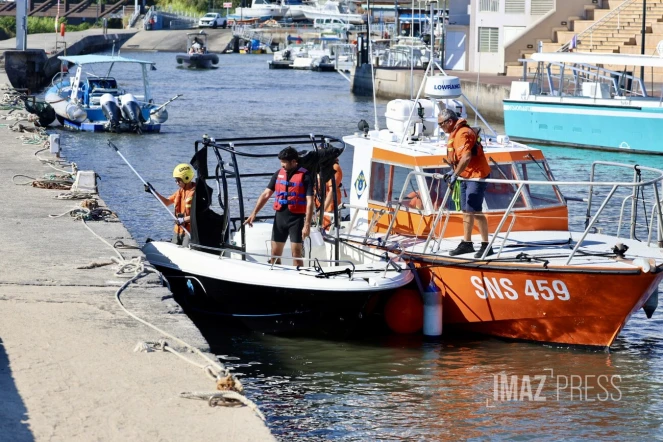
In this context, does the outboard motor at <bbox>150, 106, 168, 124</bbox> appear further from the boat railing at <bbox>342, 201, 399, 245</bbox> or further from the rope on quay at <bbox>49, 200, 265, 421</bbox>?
the rope on quay at <bbox>49, 200, 265, 421</bbox>

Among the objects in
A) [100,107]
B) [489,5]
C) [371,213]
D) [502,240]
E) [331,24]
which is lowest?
[502,240]

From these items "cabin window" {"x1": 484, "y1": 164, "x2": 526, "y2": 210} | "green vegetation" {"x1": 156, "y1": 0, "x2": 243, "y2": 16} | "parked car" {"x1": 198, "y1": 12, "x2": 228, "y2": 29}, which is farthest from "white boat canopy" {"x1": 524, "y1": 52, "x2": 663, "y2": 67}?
"green vegetation" {"x1": 156, "y1": 0, "x2": 243, "y2": 16}

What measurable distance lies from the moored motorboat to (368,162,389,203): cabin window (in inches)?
0.5

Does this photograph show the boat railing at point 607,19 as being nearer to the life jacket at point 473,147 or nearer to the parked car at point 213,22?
the life jacket at point 473,147

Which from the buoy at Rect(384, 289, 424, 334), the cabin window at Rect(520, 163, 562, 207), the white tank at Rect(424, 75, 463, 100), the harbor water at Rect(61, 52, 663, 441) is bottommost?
the harbor water at Rect(61, 52, 663, 441)

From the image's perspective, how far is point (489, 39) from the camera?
52.0 m

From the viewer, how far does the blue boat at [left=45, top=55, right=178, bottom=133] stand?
108 ft

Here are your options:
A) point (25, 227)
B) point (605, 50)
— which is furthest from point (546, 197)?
point (605, 50)

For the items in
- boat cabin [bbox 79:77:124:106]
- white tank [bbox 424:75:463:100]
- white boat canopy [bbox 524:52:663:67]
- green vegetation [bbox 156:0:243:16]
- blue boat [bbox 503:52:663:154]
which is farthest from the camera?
green vegetation [bbox 156:0:243:16]

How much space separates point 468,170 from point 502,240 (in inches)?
34.2

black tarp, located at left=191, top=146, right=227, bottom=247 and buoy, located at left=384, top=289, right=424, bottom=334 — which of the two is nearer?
buoy, located at left=384, top=289, right=424, bottom=334

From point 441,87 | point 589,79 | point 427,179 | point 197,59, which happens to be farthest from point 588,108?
point 197,59

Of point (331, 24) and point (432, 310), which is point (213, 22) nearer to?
point (331, 24)

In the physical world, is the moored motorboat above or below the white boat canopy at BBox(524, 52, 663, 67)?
below
